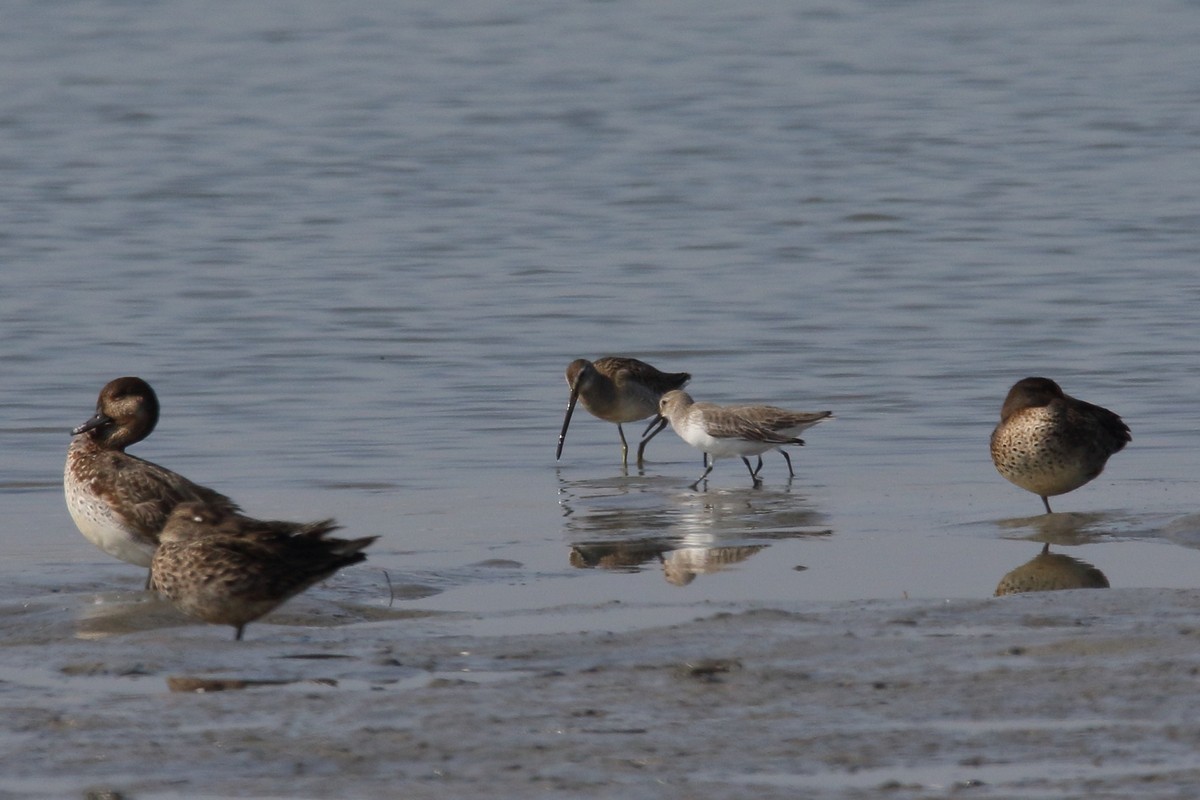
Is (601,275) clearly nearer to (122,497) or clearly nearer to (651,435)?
(651,435)

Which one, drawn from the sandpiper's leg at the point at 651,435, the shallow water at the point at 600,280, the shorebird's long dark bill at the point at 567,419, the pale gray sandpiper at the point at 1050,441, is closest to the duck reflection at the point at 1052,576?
the shallow water at the point at 600,280

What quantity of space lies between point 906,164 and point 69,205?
1006cm

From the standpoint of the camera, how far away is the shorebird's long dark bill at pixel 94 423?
379 inches

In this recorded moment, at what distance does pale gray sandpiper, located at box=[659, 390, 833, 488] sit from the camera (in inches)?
471

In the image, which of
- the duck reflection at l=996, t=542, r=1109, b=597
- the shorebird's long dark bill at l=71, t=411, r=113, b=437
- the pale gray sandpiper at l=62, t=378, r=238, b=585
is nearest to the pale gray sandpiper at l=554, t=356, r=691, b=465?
the shorebird's long dark bill at l=71, t=411, r=113, b=437

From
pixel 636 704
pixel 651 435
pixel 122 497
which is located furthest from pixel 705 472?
pixel 636 704

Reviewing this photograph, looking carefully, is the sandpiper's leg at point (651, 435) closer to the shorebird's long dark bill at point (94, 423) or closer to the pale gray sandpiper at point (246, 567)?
the shorebird's long dark bill at point (94, 423)

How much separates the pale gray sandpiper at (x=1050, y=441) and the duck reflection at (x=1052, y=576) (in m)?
0.96

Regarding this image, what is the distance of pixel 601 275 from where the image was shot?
19.6 metres

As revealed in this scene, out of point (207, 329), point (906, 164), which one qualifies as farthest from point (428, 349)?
point (906, 164)

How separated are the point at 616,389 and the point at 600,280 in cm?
534

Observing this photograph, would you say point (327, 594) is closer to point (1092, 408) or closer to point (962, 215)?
point (1092, 408)

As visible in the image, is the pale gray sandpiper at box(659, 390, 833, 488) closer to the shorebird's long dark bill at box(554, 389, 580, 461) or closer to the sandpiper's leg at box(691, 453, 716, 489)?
the sandpiper's leg at box(691, 453, 716, 489)

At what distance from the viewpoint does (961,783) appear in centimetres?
550
